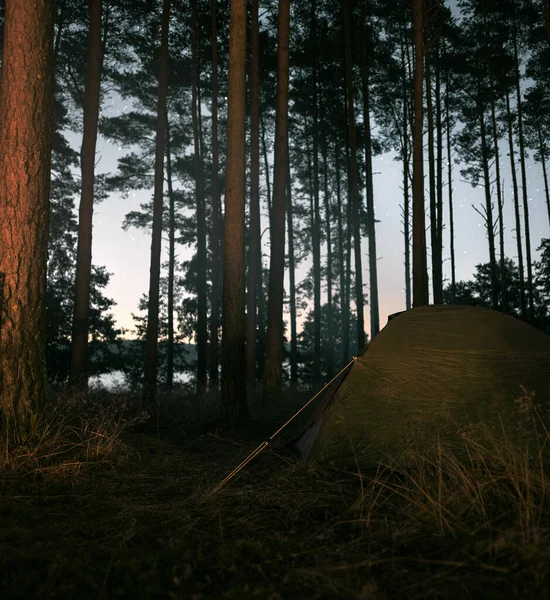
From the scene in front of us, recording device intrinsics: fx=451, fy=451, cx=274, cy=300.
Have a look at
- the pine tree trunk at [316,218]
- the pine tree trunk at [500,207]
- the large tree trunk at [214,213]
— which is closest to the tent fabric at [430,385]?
the large tree trunk at [214,213]

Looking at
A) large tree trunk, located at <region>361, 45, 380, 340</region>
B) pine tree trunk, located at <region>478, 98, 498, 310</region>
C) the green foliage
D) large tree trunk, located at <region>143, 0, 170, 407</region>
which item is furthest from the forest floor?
the green foliage

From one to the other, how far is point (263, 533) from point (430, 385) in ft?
8.11

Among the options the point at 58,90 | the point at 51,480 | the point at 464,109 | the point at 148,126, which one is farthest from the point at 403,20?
the point at 51,480

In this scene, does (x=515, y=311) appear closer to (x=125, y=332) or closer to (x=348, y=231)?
(x=348, y=231)

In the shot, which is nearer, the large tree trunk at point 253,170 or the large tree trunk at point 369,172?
the large tree trunk at point 253,170

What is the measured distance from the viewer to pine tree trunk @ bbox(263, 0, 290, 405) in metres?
10.3

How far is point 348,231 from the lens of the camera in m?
21.3

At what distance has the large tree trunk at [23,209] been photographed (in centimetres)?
446

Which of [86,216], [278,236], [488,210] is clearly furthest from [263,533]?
[488,210]

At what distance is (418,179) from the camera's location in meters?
10.3

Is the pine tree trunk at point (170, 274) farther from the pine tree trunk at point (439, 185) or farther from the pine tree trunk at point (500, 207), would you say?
the pine tree trunk at point (500, 207)

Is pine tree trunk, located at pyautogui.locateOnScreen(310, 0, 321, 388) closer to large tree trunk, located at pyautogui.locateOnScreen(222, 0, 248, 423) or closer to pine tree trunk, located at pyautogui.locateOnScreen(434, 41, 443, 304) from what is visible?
pine tree trunk, located at pyautogui.locateOnScreen(434, 41, 443, 304)

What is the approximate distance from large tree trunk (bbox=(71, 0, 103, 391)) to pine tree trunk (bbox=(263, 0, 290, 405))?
401 cm

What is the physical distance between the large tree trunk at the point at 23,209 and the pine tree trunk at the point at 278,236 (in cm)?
621
